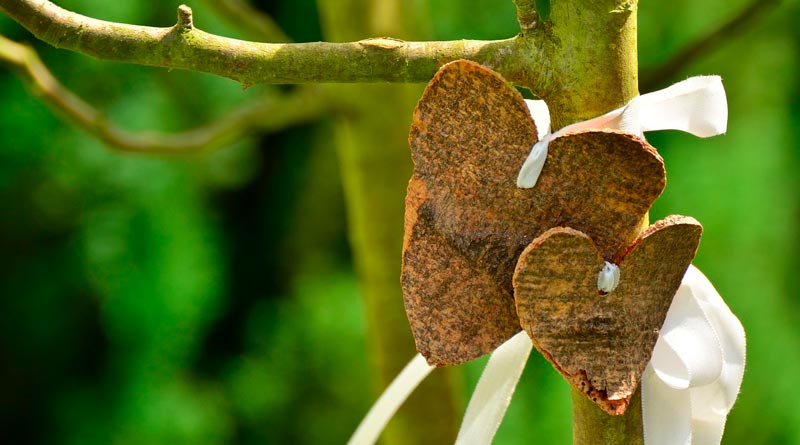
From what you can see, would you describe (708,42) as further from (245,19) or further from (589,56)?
(589,56)

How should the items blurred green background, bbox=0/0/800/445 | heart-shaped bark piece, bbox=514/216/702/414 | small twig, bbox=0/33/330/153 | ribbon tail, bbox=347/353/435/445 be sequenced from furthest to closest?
blurred green background, bbox=0/0/800/445 → small twig, bbox=0/33/330/153 → ribbon tail, bbox=347/353/435/445 → heart-shaped bark piece, bbox=514/216/702/414

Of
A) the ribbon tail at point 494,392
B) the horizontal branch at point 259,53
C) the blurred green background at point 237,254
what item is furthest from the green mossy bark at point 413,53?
the blurred green background at point 237,254

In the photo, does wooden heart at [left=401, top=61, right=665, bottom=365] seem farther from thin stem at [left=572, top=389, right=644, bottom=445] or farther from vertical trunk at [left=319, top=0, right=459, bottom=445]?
vertical trunk at [left=319, top=0, right=459, bottom=445]

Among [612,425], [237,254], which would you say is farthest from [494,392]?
[237,254]

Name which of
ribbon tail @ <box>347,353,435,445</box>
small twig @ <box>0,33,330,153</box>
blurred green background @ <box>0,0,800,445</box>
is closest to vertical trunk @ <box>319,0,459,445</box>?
small twig @ <box>0,33,330,153</box>

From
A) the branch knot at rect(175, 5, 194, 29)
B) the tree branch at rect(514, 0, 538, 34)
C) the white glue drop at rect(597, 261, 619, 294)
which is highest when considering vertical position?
the branch knot at rect(175, 5, 194, 29)

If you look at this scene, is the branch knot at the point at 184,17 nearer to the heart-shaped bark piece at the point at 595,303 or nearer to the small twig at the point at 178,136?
the heart-shaped bark piece at the point at 595,303

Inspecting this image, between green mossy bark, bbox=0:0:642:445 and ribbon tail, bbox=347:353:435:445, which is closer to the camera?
green mossy bark, bbox=0:0:642:445

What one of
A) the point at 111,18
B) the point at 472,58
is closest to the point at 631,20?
the point at 472,58
